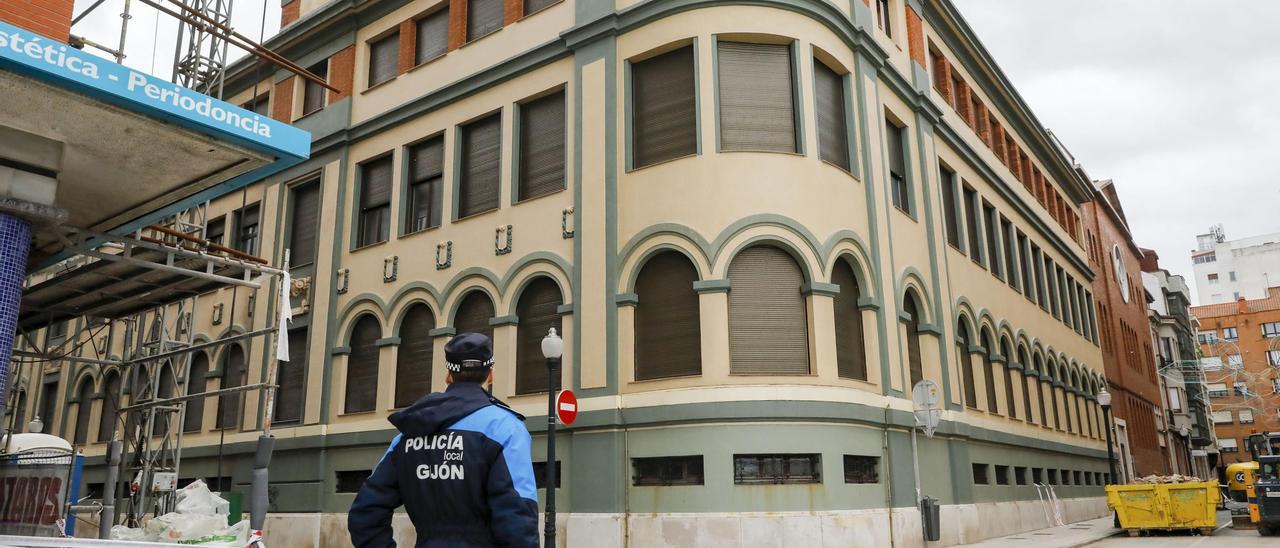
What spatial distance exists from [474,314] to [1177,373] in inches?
2059

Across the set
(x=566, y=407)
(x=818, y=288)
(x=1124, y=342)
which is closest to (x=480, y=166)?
(x=566, y=407)

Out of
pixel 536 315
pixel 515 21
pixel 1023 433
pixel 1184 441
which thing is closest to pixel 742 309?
pixel 536 315

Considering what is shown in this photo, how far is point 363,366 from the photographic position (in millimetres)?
20547

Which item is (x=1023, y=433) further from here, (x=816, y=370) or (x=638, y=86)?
(x=638, y=86)

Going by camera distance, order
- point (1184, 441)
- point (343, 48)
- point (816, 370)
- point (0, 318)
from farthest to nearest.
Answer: point (1184, 441)
point (343, 48)
point (816, 370)
point (0, 318)

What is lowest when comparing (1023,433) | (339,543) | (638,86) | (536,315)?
(339,543)

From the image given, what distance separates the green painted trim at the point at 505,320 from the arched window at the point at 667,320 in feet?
8.99

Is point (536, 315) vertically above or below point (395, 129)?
below

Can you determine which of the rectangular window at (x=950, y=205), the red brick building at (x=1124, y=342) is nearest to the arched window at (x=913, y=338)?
the rectangular window at (x=950, y=205)

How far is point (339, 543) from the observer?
1927 cm

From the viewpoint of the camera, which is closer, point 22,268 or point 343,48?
point 22,268

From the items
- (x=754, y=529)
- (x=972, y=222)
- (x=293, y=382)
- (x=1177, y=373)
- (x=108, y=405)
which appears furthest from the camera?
(x=1177, y=373)

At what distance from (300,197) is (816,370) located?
15.1 meters

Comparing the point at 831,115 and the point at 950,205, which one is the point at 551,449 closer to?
the point at 831,115
